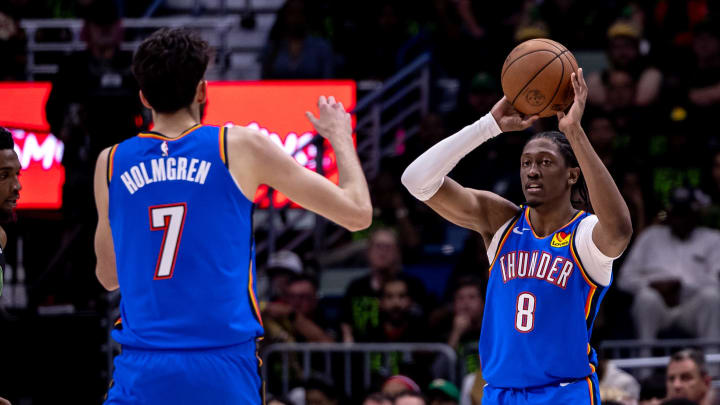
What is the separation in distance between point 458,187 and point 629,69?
6.60 m

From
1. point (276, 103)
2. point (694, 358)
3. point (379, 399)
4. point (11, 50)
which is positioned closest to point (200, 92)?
point (379, 399)

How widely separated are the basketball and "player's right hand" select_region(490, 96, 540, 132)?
0.03m

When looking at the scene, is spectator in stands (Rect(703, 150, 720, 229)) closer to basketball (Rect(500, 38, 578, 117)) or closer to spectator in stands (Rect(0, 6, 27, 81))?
basketball (Rect(500, 38, 578, 117))

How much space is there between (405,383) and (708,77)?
17.1 feet

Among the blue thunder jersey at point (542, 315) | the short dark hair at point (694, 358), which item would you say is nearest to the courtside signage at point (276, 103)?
the short dark hair at point (694, 358)

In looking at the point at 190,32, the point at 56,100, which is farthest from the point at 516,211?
the point at 56,100

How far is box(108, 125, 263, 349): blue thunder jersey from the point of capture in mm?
3682

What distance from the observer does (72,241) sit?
8.36 meters

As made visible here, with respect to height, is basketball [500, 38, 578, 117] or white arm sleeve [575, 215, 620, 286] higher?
basketball [500, 38, 578, 117]

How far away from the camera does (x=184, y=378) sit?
3635mm

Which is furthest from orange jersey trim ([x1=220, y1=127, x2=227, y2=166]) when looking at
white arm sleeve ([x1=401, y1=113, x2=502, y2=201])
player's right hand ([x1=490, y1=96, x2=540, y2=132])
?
player's right hand ([x1=490, y1=96, x2=540, y2=132])

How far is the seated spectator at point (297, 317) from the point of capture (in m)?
8.95

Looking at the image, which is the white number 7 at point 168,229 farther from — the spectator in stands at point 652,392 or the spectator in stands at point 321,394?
the spectator in stands at point 652,392

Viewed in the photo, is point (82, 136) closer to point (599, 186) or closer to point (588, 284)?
point (588, 284)
